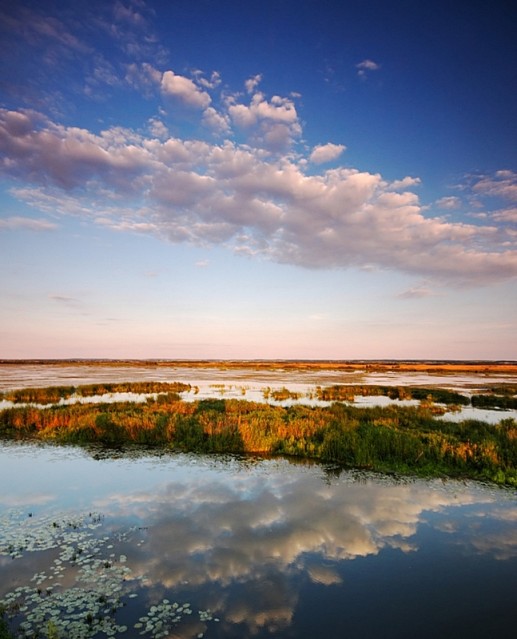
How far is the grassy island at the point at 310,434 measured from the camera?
15.5 metres

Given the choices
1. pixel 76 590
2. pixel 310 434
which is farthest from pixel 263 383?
pixel 76 590

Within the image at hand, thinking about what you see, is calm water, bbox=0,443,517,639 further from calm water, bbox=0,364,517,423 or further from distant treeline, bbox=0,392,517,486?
calm water, bbox=0,364,517,423

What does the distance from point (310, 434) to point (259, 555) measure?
418 inches

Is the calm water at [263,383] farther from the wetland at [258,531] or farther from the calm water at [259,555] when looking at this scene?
the calm water at [259,555]

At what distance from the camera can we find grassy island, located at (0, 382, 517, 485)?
15.5m

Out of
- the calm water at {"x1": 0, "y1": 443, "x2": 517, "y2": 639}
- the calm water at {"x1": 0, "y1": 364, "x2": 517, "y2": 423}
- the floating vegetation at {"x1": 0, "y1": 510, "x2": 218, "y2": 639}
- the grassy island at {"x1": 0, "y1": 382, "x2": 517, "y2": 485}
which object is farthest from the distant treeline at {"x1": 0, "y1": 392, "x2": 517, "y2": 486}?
the floating vegetation at {"x1": 0, "y1": 510, "x2": 218, "y2": 639}

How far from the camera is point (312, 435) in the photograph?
18938 mm

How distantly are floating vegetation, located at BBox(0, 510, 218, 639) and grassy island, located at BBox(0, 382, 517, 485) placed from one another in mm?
8958

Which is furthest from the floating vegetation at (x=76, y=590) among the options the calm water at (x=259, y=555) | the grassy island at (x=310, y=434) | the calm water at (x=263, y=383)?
the calm water at (x=263, y=383)

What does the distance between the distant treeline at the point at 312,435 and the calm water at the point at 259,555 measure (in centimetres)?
203

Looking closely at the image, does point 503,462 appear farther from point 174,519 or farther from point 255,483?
point 174,519

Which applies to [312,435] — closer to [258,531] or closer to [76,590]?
[258,531]

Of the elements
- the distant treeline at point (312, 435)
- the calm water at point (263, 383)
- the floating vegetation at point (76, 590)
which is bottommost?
the calm water at point (263, 383)

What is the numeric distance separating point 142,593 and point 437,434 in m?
16.1
